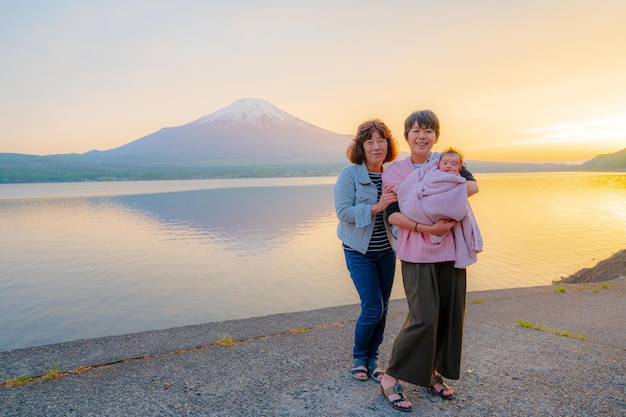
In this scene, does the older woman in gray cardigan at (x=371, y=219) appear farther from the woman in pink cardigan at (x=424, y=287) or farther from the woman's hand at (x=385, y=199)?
the woman in pink cardigan at (x=424, y=287)

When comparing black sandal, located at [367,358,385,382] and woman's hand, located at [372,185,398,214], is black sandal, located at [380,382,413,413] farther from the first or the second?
woman's hand, located at [372,185,398,214]

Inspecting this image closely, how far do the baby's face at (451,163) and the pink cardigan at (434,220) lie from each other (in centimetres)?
7

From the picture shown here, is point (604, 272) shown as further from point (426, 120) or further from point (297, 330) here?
point (426, 120)

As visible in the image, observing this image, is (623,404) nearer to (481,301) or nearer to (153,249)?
(481,301)

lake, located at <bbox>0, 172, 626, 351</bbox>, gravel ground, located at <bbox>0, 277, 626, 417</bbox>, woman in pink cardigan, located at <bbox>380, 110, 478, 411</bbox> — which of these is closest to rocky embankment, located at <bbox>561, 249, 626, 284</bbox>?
lake, located at <bbox>0, 172, 626, 351</bbox>

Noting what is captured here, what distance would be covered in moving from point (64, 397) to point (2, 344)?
4901 millimetres

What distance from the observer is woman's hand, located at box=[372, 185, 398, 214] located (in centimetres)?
310

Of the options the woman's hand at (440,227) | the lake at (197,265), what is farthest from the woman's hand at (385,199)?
the lake at (197,265)

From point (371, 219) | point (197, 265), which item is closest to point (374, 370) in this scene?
point (371, 219)

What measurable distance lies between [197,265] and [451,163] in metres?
11.6

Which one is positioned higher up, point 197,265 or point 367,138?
point 367,138

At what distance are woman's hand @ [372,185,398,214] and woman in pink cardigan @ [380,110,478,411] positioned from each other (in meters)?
0.05

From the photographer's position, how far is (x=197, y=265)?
44.2ft

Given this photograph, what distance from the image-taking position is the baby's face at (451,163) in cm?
290
